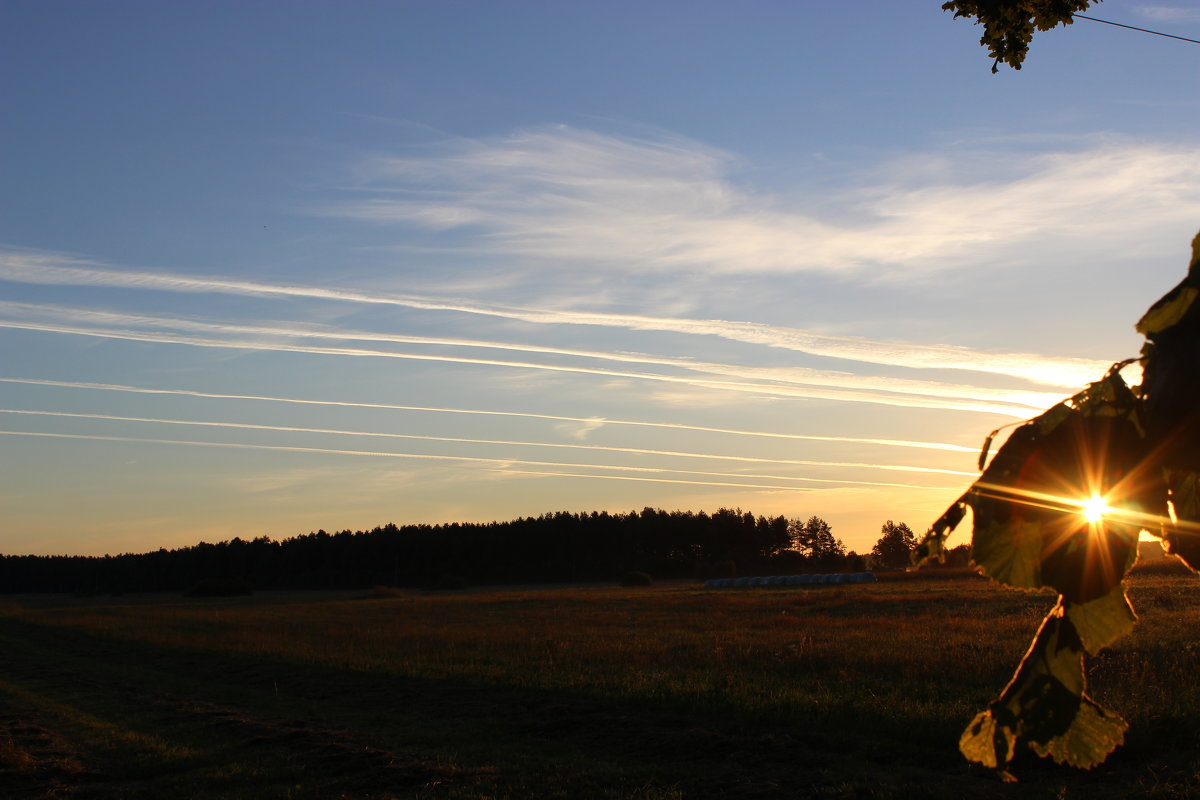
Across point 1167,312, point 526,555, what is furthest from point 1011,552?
point 526,555

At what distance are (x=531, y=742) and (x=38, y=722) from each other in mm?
9800

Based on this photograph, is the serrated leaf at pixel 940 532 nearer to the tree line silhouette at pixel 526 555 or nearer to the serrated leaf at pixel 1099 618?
the serrated leaf at pixel 1099 618

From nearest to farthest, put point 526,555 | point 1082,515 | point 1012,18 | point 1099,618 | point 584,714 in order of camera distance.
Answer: point 1082,515 < point 1099,618 < point 1012,18 < point 584,714 < point 526,555

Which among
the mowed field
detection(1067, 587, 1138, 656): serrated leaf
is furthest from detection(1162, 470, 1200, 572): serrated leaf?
the mowed field

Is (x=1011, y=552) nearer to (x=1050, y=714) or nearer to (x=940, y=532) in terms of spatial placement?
(x=940, y=532)

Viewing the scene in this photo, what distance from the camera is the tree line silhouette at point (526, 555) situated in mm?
126875

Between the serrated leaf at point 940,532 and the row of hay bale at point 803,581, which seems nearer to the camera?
the serrated leaf at point 940,532

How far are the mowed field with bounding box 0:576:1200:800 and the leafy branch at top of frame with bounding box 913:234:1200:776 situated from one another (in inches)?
288

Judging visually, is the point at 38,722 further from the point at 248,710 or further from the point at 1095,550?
the point at 1095,550

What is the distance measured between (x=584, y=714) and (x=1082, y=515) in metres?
15.1

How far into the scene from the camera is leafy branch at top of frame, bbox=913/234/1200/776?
6.39 ft

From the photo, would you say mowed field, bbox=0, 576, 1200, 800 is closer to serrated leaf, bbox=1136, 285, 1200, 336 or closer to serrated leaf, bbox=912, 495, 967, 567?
serrated leaf, bbox=912, 495, 967, 567

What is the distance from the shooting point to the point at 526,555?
139000 mm

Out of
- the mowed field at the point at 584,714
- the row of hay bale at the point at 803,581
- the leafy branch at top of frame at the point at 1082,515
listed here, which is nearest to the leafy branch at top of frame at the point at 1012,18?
the leafy branch at top of frame at the point at 1082,515
